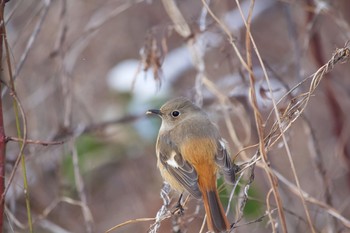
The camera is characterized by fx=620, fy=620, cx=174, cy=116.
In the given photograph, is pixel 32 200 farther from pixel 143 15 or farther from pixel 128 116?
pixel 143 15

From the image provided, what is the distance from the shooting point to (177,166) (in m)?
3.92

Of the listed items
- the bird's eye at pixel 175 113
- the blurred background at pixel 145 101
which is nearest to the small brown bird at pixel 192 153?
the bird's eye at pixel 175 113

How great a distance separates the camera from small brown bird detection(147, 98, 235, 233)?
3631mm

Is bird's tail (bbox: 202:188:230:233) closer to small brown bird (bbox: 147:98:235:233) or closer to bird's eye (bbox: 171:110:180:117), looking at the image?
small brown bird (bbox: 147:98:235:233)

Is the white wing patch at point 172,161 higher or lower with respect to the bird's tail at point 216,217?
higher

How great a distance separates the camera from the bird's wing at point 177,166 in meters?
A: 3.65

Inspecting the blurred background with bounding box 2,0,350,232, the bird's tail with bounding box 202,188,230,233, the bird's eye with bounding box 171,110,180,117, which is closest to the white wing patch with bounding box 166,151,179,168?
the blurred background with bounding box 2,0,350,232

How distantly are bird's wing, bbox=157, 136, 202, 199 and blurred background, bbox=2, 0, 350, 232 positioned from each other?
0.80ft

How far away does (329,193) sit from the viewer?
159 inches

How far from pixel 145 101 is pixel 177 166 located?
1.72m

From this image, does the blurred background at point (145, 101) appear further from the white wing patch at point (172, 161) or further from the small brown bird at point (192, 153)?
the white wing patch at point (172, 161)

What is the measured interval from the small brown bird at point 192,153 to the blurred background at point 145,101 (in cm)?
15

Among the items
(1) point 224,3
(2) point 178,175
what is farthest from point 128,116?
(2) point 178,175

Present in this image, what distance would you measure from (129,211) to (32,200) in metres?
1.59
